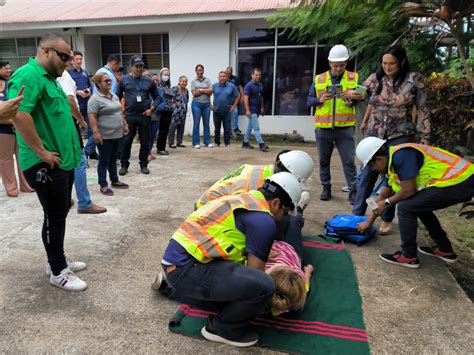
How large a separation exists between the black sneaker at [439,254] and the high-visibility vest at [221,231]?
2194 mm

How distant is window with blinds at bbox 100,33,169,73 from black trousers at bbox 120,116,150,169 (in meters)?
6.19

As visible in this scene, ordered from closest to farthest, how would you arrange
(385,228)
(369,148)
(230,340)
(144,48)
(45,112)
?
(230,340), (45,112), (369,148), (385,228), (144,48)

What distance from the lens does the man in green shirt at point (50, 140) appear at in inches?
101

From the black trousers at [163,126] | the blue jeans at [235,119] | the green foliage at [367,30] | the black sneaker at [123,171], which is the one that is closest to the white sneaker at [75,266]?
the black sneaker at [123,171]

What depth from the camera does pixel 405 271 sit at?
3.26m

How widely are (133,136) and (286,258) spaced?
4222 mm

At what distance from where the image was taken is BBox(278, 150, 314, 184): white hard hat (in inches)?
125

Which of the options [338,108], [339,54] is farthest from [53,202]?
[339,54]

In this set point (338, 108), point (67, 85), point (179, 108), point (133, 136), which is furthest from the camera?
point (179, 108)

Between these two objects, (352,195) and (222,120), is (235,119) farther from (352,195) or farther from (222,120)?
(352,195)

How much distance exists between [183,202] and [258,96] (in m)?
4.51

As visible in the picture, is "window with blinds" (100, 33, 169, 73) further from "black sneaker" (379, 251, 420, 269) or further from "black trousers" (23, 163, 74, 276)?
"black sneaker" (379, 251, 420, 269)

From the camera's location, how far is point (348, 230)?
383 cm

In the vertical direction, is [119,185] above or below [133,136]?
below
